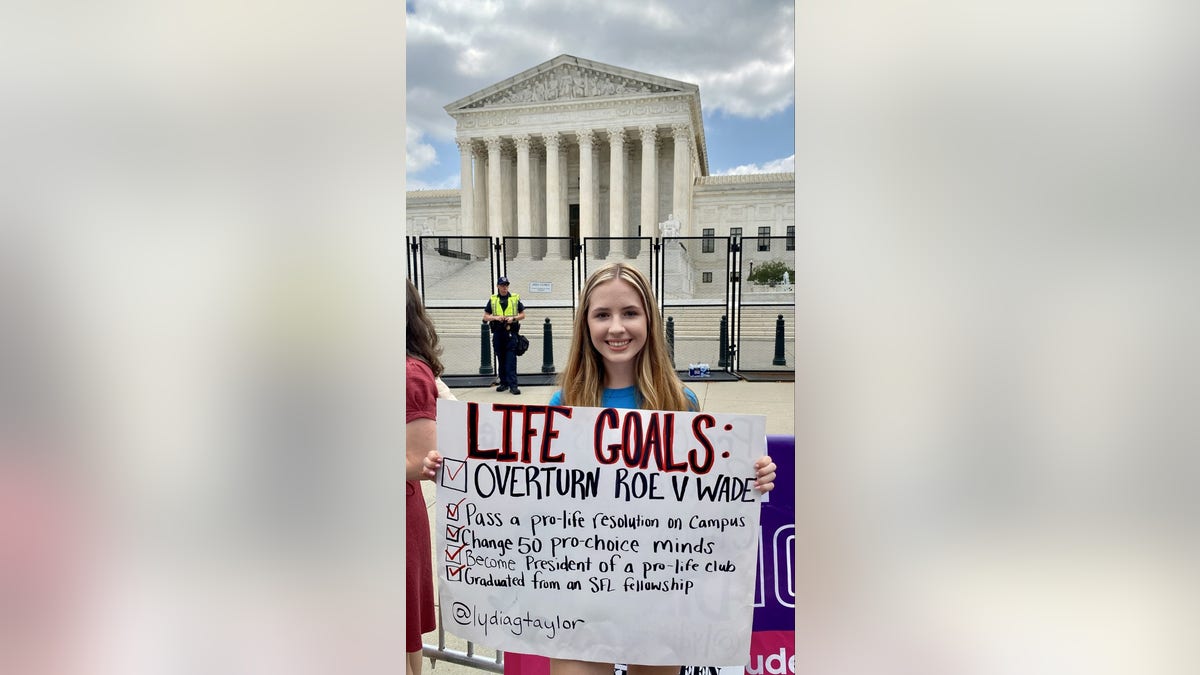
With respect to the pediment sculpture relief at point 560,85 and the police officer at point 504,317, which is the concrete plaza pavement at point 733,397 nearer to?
the police officer at point 504,317

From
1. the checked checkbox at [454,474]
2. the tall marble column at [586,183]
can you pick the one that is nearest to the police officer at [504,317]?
the tall marble column at [586,183]

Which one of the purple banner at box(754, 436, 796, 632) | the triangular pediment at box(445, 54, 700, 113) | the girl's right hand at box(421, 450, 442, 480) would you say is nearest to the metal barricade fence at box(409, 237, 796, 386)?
the triangular pediment at box(445, 54, 700, 113)

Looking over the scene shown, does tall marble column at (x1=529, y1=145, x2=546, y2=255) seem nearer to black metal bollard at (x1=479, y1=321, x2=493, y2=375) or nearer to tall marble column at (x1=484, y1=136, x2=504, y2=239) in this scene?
tall marble column at (x1=484, y1=136, x2=504, y2=239)

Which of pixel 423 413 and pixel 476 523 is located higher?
pixel 423 413

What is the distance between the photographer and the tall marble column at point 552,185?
533 centimetres

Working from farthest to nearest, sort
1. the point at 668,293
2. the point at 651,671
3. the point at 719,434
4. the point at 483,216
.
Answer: the point at 483,216, the point at 668,293, the point at 651,671, the point at 719,434

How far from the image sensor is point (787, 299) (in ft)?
11.1

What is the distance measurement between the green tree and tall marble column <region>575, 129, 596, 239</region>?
1.15 m

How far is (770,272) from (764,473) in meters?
2.09

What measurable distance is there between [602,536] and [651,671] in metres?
0.41

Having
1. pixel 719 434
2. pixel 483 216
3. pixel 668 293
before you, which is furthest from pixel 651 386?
pixel 483 216

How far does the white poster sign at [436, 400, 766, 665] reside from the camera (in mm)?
1195

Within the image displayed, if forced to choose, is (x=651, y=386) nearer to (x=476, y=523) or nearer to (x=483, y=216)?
(x=476, y=523)

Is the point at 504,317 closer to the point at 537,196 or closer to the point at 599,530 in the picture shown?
the point at 599,530
